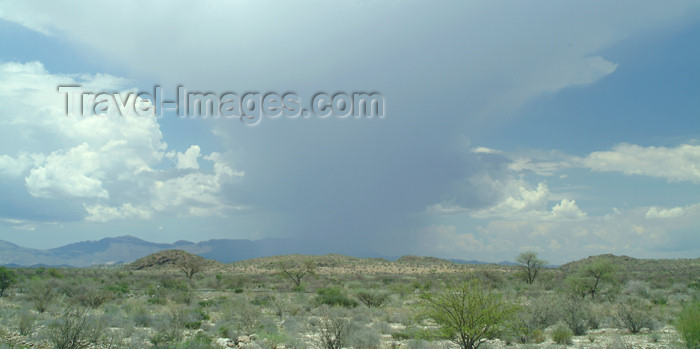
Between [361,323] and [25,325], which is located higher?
[25,325]

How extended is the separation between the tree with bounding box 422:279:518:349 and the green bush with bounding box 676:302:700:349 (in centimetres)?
558

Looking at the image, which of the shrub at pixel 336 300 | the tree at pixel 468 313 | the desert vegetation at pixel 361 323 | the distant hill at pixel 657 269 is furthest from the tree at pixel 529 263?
the tree at pixel 468 313

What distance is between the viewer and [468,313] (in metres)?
13.3

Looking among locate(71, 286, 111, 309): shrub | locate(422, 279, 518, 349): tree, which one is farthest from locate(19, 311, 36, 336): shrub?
locate(422, 279, 518, 349): tree

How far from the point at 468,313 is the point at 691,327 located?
7.23 meters

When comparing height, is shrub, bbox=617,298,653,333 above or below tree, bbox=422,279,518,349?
below

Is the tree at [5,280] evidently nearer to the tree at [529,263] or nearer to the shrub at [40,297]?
the shrub at [40,297]

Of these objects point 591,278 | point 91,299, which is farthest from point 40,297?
point 591,278

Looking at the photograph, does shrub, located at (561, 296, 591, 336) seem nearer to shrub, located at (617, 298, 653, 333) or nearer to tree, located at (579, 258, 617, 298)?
shrub, located at (617, 298, 653, 333)

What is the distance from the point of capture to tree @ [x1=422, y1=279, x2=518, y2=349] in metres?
13.1

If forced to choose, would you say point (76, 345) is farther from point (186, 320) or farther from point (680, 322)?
point (680, 322)

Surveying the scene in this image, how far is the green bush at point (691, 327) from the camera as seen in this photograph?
12.9 meters

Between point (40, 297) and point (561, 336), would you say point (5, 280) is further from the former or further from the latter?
point (561, 336)

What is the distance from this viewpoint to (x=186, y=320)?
19500 millimetres
